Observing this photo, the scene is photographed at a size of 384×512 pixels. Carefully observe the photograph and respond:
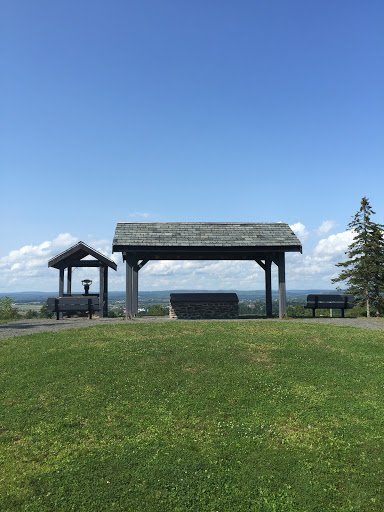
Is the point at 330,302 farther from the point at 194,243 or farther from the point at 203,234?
the point at 194,243

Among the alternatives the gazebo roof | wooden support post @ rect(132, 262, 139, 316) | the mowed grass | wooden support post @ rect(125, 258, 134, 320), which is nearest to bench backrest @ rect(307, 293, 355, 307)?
the mowed grass

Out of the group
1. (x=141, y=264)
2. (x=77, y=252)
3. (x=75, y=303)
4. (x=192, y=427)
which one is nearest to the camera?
(x=192, y=427)

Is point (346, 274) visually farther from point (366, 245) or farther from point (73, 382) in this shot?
point (73, 382)

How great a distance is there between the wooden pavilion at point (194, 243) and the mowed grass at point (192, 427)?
8.76 meters

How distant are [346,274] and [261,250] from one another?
22666 millimetres

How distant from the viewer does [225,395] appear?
30.5ft

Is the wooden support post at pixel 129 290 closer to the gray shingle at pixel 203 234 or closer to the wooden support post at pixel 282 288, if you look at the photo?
the gray shingle at pixel 203 234

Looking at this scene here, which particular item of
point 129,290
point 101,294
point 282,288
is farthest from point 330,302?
point 101,294

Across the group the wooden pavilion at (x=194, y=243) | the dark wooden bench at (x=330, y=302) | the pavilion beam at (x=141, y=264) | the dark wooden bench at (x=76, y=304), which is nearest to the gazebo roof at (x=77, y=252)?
the wooden pavilion at (x=194, y=243)

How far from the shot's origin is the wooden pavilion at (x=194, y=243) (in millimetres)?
21616

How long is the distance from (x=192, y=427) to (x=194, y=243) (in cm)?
1444

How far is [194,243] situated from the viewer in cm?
2181

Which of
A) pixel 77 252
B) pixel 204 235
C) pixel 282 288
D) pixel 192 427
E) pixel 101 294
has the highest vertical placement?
pixel 204 235

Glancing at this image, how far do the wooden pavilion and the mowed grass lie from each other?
28.8 ft
